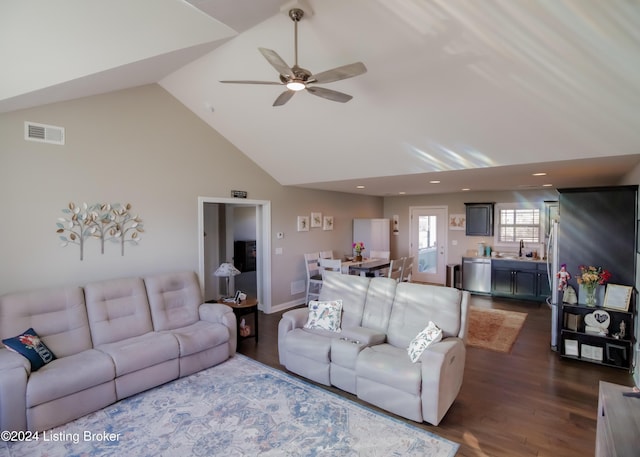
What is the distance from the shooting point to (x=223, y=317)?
13.6ft

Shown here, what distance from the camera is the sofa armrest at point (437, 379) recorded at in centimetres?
273

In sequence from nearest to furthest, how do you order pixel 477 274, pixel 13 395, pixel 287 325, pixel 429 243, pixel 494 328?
pixel 13 395
pixel 287 325
pixel 494 328
pixel 477 274
pixel 429 243

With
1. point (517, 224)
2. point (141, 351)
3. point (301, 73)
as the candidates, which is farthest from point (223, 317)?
point (517, 224)

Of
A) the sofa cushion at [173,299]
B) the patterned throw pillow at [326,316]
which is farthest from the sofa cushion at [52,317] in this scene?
the patterned throw pillow at [326,316]

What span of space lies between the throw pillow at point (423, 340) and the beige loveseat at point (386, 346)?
0.05 meters

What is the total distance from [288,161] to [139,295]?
9.37 feet

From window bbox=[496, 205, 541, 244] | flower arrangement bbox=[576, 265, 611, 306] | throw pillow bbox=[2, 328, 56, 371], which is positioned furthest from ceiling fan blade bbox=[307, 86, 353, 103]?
window bbox=[496, 205, 541, 244]

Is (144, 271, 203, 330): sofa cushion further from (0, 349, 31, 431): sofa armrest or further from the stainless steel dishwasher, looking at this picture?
the stainless steel dishwasher

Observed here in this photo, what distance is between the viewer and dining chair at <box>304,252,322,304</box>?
21.8 feet

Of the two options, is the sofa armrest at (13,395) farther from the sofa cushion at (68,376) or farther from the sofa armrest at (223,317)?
the sofa armrest at (223,317)

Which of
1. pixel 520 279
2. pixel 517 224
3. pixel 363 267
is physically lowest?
pixel 520 279

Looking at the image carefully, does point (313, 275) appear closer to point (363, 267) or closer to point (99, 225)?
point (363, 267)

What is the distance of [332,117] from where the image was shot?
4.09 meters

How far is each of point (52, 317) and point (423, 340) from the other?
3.58m
